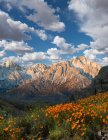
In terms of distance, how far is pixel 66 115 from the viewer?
1104 cm

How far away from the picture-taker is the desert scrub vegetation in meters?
9.64

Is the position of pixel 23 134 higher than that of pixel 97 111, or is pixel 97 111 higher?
pixel 97 111

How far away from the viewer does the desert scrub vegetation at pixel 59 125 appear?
9.64 m

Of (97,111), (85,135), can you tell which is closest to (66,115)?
(97,111)

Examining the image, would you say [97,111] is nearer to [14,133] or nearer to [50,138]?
[50,138]

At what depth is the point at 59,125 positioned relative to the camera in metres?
10.3

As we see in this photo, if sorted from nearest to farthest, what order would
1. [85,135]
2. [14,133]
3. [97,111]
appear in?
[85,135] → [14,133] → [97,111]

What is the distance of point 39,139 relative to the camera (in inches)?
384

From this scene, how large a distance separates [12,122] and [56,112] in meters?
1.74

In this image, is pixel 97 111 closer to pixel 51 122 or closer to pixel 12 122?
pixel 51 122

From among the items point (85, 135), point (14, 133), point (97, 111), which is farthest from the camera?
point (97, 111)

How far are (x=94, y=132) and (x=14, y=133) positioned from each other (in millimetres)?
2720

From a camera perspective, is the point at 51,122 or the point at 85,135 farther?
the point at 51,122

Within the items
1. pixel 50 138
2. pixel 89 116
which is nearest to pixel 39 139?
pixel 50 138
